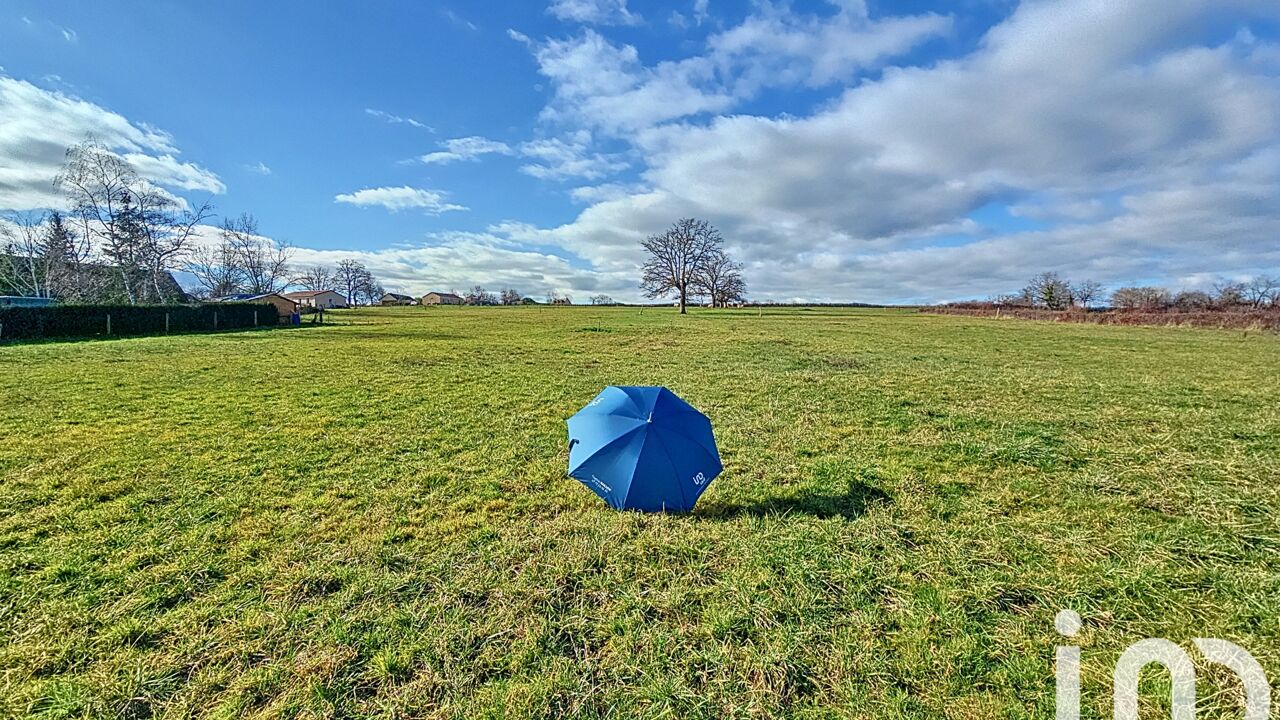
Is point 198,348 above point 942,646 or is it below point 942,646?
above

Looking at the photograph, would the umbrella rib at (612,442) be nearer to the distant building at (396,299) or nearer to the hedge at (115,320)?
the hedge at (115,320)

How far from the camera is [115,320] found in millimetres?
24109

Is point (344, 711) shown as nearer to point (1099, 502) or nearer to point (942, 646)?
point (942, 646)

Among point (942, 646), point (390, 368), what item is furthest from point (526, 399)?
point (942, 646)

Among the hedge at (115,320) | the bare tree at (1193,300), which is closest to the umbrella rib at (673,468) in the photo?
the hedge at (115,320)

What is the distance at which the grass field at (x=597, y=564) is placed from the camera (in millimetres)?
2371

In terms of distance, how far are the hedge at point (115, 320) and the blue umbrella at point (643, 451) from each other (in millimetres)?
32333

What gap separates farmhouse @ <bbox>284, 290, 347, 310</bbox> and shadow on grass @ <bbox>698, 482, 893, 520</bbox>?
98.7 metres

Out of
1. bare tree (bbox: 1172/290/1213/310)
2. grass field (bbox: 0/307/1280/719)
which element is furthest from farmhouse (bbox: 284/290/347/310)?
bare tree (bbox: 1172/290/1213/310)

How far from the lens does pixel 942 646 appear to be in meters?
2.62

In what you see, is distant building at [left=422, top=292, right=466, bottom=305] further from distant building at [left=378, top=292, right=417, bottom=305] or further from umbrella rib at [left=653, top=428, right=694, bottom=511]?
umbrella rib at [left=653, top=428, right=694, bottom=511]

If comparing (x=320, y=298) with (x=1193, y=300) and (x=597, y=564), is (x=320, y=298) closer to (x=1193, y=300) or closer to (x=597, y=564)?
(x=597, y=564)

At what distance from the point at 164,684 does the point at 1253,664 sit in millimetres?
5702

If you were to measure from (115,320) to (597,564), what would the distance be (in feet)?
113
